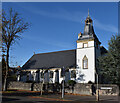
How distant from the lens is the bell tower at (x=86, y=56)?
112 ft

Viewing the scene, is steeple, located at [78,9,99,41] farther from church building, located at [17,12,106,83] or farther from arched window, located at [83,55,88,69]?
arched window, located at [83,55,88,69]

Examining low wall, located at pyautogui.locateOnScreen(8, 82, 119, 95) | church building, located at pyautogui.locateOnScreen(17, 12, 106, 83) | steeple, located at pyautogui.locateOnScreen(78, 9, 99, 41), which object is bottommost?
low wall, located at pyautogui.locateOnScreen(8, 82, 119, 95)

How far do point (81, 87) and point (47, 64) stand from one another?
18.6 m

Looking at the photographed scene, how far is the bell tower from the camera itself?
34.0m

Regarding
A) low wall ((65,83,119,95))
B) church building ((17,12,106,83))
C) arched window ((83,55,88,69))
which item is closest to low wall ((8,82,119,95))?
low wall ((65,83,119,95))

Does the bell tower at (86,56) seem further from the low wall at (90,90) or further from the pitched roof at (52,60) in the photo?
the low wall at (90,90)

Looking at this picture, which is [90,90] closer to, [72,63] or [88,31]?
[72,63]

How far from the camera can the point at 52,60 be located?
43312 mm

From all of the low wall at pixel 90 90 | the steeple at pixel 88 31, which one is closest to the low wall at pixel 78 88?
the low wall at pixel 90 90

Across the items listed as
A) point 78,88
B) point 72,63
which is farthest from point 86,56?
point 78,88

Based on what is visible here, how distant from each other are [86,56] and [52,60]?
39.0ft

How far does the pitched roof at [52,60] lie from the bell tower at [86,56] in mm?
3078

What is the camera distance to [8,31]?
25.4 metres

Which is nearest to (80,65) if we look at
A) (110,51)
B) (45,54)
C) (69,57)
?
(69,57)
